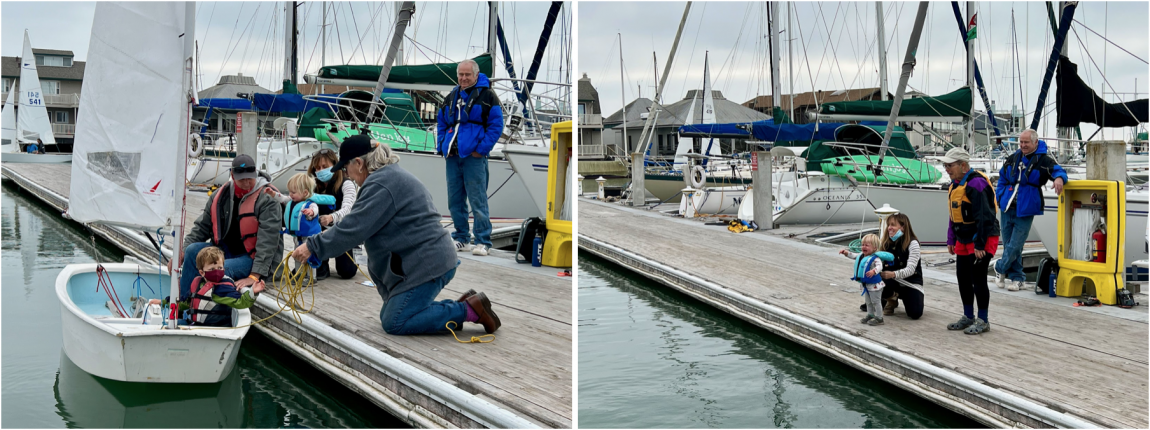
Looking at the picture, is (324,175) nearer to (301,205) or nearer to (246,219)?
(301,205)

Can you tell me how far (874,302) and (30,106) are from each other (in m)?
37.5

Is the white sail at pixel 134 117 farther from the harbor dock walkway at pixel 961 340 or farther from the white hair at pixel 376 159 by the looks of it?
the harbor dock walkway at pixel 961 340

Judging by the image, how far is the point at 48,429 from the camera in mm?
4750

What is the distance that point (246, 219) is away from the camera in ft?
19.4

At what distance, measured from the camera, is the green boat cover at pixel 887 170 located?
1446cm

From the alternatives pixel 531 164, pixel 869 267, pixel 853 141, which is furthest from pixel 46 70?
pixel 869 267

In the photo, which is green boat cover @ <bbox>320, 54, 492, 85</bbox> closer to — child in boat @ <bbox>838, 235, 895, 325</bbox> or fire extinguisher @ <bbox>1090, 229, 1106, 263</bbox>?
child in boat @ <bbox>838, 235, 895, 325</bbox>

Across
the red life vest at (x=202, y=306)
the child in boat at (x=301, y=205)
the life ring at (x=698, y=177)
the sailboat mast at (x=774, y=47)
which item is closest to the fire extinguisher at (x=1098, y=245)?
the child in boat at (x=301, y=205)

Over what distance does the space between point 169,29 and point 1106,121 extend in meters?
10.6

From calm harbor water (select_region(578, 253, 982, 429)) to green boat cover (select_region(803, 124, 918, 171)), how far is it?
25.9ft

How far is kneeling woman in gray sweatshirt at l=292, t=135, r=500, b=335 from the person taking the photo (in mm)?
4594

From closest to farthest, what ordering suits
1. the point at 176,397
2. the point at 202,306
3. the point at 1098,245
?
1. the point at 176,397
2. the point at 202,306
3. the point at 1098,245

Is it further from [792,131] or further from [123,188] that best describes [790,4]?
[123,188]

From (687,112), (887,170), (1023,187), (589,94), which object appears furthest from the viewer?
(589,94)
